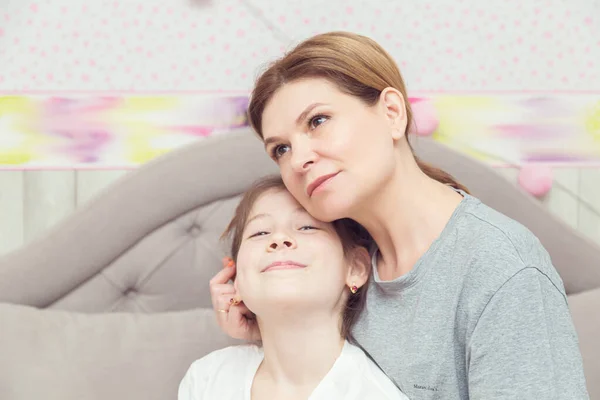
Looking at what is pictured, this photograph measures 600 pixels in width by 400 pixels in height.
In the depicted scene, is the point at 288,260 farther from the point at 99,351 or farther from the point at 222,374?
the point at 99,351

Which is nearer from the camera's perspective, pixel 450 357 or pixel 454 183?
pixel 450 357

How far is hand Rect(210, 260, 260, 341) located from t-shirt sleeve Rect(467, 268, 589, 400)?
555mm

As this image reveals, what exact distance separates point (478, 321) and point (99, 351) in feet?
3.24

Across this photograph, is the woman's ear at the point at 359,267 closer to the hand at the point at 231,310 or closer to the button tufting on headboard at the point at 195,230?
the hand at the point at 231,310

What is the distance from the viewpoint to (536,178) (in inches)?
72.9

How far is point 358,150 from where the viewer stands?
3.86ft

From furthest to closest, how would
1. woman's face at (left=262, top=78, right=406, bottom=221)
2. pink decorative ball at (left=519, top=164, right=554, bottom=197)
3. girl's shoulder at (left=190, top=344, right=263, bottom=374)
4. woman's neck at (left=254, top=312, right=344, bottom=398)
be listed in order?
pink decorative ball at (left=519, top=164, right=554, bottom=197), girl's shoulder at (left=190, top=344, right=263, bottom=374), woman's neck at (left=254, top=312, right=344, bottom=398), woman's face at (left=262, top=78, right=406, bottom=221)

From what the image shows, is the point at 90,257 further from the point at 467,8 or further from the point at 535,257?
the point at 467,8

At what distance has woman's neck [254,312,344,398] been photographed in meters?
1.28

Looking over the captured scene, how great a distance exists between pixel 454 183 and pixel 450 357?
0.41m

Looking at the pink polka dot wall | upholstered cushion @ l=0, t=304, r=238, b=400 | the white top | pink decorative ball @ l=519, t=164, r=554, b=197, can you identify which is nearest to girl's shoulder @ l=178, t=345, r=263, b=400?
the white top

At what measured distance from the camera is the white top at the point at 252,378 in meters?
1.22

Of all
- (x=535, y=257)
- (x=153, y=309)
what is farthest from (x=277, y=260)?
(x=153, y=309)

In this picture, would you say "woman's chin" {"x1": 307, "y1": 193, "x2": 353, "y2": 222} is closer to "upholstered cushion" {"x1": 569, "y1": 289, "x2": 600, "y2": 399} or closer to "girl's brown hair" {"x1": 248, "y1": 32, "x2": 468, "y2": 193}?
"girl's brown hair" {"x1": 248, "y1": 32, "x2": 468, "y2": 193}
